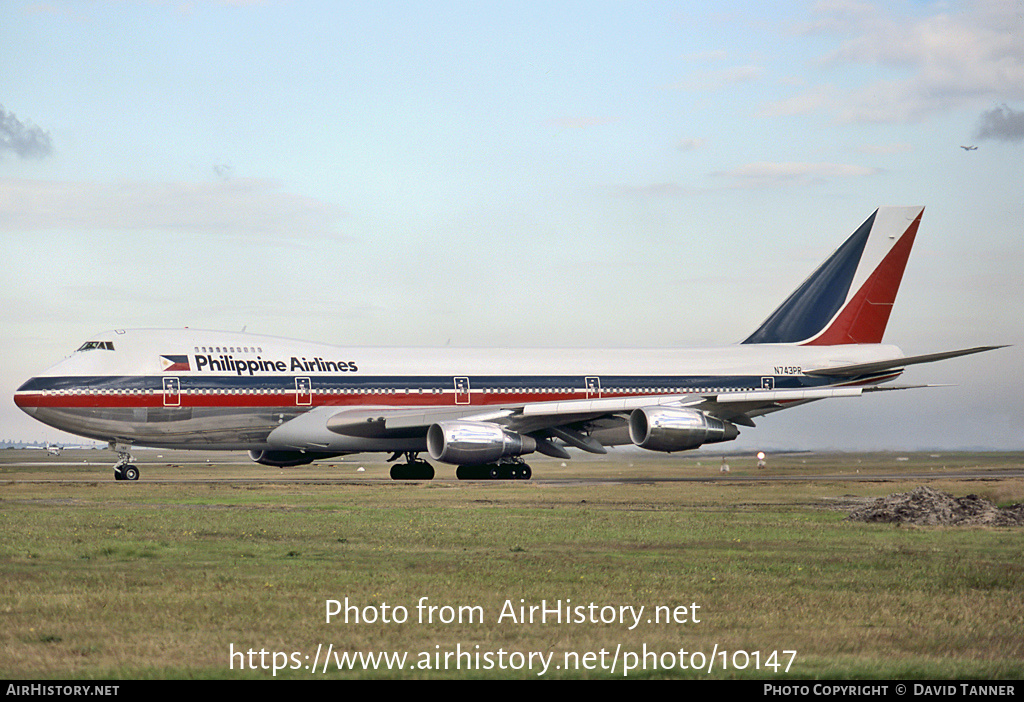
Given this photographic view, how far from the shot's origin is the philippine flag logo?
1385 inches

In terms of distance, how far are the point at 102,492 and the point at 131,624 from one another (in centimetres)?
2016

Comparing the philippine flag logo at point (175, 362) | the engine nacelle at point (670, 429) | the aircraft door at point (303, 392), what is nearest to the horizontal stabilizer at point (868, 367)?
the engine nacelle at point (670, 429)

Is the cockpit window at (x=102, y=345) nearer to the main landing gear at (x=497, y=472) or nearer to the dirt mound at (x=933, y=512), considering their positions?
the main landing gear at (x=497, y=472)

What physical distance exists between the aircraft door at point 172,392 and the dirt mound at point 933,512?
69.3 ft

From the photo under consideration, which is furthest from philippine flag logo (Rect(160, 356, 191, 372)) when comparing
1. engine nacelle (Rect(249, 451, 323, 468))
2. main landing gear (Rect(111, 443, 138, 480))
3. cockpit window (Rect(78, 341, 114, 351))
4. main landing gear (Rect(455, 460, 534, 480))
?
main landing gear (Rect(455, 460, 534, 480))

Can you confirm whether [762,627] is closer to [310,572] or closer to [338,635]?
[338,635]

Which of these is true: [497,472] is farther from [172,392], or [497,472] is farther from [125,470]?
[125,470]

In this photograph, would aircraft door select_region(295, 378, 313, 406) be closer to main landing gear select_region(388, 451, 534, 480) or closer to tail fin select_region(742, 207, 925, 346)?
main landing gear select_region(388, 451, 534, 480)

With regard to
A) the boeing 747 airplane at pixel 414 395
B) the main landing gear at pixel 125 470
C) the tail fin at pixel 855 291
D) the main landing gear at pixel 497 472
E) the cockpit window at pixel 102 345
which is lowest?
the main landing gear at pixel 497 472

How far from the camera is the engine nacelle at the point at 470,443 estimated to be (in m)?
35.0

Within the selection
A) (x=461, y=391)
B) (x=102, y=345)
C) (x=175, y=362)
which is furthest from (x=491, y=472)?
(x=102, y=345)

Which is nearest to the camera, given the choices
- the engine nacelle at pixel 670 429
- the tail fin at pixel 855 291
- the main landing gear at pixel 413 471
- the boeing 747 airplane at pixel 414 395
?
the boeing 747 airplane at pixel 414 395

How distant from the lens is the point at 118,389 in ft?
114

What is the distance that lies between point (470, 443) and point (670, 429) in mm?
6428
